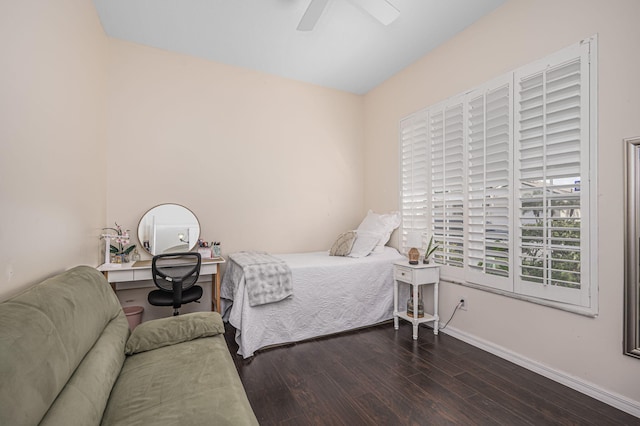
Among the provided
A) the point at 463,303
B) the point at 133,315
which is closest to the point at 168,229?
the point at 133,315

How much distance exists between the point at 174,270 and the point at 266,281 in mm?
841

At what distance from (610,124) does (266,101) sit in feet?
11.0

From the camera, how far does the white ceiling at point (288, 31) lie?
2.60 metres

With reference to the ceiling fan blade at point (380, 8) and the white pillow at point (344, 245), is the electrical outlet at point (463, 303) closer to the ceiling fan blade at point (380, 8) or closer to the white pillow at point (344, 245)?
the white pillow at point (344, 245)

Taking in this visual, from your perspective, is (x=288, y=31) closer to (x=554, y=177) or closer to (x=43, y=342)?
(x=554, y=177)

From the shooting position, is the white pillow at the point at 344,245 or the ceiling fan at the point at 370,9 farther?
the white pillow at the point at 344,245

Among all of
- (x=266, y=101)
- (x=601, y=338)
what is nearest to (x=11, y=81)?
(x=266, y=101)

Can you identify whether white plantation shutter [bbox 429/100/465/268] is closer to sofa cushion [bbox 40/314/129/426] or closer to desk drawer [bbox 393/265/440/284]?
desk drawer [bbox 393/265/440/284]

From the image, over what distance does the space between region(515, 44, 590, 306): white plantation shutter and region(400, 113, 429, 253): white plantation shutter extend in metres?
1.05

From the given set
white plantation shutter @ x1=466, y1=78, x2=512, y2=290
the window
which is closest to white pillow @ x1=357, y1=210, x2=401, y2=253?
the window

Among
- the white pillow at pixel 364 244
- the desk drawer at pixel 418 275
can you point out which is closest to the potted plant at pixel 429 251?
the desk drawer at pixel 418 275

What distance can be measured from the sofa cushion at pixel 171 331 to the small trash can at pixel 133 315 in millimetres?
1247

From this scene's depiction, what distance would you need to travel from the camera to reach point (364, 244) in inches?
139

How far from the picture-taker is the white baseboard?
1833mm
